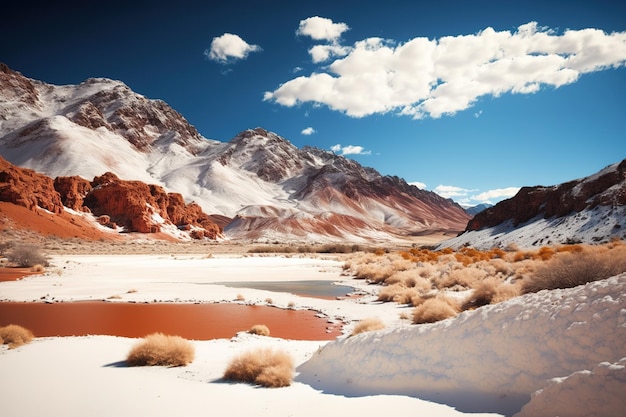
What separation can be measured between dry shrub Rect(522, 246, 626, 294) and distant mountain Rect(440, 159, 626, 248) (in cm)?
1471

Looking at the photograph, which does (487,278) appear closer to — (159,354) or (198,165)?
(159,354)

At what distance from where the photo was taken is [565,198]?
28531 mm

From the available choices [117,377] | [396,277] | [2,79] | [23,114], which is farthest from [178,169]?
[117,377]

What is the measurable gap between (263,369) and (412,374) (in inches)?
95.6

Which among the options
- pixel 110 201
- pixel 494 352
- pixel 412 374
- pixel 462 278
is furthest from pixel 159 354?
pixel 110 201

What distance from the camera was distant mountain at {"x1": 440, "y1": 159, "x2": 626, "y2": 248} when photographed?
24.0 meters

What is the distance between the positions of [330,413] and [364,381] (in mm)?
1122

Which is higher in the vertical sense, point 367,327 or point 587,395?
point 587,395

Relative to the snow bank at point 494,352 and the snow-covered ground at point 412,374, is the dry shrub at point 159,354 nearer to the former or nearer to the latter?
the snow-covered ground at point 412,374

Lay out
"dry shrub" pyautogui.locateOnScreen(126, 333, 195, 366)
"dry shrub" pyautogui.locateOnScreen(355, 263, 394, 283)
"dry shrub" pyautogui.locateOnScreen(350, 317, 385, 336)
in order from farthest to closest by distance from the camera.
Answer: "dry shrub" pyautogui.locateOnScreen(355, 263, 394, 283) < "dry shrub" pyautogui.locateOnScreen(350, 317, 385, 336) < "dry shrub" pyautogui.locateOnScreen(126, 333, 195, 366)

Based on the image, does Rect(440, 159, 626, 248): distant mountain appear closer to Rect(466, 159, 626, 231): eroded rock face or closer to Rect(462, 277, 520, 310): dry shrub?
Rect(466, 159, 626, 231): eroded rock face

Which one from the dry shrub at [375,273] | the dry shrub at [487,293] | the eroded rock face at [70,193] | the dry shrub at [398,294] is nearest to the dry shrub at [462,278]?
the dry shrub at [398,294]

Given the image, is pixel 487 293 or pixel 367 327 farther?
pixel 487 293

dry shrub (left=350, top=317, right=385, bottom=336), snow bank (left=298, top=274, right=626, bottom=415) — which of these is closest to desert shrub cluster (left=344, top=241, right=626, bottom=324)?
dry shrub (left=350, top=317, right=385, bottom=336)
